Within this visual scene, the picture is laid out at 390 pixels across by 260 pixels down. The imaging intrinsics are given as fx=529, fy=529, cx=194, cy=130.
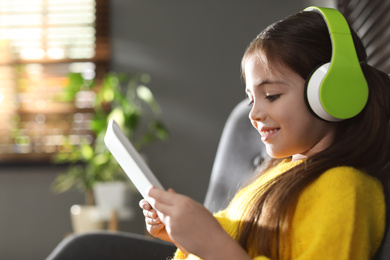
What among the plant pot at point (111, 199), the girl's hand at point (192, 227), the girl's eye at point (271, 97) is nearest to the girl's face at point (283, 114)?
the girl's eye at point (271, 97)

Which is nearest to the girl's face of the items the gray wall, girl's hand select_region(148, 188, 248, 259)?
girl's hand select_region(148, 188, 248, 259)

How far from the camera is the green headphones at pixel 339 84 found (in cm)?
76

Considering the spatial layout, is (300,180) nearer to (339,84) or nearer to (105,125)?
(339,84)

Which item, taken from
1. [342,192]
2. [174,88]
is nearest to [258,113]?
[342,192]

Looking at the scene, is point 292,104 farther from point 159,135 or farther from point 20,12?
point 20,12

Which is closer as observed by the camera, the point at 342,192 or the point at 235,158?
the point at 342,192

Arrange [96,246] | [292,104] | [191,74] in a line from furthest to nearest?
[191,74]
[96,246]
[292,104]

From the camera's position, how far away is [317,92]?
76 cm

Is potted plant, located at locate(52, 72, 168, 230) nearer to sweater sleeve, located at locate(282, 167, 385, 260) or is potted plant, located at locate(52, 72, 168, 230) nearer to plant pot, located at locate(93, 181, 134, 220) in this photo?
plant pot, located at locate(93, 181, 134, 220)

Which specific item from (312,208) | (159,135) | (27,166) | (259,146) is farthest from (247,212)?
(27,166)

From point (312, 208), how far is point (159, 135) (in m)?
2.45

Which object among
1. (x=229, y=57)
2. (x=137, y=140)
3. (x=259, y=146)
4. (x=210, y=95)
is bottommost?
(x=137, y=140)

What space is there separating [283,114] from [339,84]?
0.10m

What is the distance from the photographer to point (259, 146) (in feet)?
4.49
